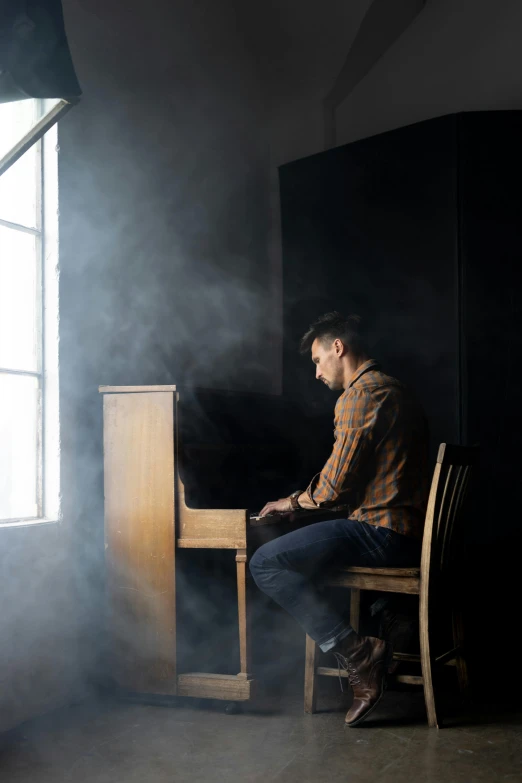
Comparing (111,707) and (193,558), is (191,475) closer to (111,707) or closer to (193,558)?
(193,558)

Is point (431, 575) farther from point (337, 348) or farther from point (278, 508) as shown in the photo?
point (337, 348)

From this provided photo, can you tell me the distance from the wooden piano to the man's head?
0.58m

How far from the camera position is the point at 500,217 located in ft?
13.1

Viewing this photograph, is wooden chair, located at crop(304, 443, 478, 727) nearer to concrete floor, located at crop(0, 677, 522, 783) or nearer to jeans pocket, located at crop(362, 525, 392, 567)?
jeans pocket, located at crop(362, 525, 392, 567)

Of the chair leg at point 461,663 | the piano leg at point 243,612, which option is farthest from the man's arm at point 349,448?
the chair leg at point 461,663

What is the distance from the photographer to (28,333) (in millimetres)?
3219

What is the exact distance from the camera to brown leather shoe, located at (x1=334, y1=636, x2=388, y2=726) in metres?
2.87

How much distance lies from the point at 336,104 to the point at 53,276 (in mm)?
2508

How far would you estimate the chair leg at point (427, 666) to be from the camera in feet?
9.37

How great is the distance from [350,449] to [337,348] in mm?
455

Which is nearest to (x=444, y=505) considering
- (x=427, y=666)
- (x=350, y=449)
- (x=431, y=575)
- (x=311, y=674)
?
(x=431, y=575)

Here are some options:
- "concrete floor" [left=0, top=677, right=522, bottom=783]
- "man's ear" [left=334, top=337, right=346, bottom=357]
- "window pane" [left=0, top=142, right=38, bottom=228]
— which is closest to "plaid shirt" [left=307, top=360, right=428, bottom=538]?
"man's ear" [left=334, top=337, right=346, bottom=357]

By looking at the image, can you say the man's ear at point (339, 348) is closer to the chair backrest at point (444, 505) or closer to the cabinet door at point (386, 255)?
the chair backrest at point (444, 505)

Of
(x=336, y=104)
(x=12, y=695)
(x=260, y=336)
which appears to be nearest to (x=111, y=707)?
(x=12, y=695)
